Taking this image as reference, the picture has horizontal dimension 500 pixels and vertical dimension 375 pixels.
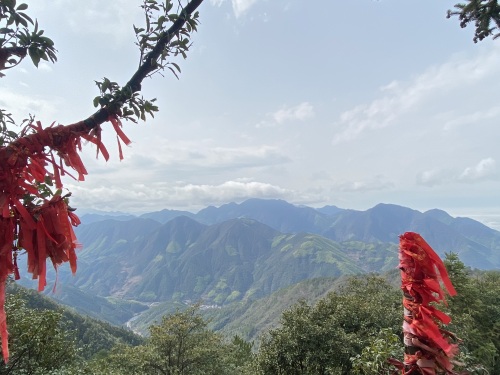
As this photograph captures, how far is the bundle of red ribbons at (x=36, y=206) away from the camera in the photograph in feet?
5.62

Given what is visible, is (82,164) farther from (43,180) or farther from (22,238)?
(22,238)

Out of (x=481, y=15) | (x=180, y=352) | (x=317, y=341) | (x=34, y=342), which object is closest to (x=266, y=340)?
(x=317, y=341)

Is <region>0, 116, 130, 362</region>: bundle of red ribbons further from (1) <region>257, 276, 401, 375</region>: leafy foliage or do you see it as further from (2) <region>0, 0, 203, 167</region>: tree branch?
(1) <region>257, 276, 401, 375</region>: leafy foliage

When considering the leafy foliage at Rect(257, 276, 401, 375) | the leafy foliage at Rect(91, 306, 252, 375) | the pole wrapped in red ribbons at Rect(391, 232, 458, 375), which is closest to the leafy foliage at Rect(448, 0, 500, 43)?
the pole wrapped in red ribbons at Rect(391, 232, 458, 375)

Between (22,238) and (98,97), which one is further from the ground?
(98,97)

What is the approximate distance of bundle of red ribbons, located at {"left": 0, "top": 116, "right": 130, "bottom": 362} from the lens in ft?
5.62

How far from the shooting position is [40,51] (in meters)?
2.06

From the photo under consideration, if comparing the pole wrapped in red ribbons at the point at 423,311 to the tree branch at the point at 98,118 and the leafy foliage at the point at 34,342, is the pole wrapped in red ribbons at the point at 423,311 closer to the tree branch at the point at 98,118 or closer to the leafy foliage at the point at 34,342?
the tree branch at the point at 98,118

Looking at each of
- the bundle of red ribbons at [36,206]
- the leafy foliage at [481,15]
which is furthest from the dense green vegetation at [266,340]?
the bundle of red ribbons at [36,206]

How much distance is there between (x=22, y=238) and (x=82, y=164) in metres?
0.55

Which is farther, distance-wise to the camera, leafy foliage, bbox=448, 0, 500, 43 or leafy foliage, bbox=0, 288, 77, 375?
leafy foliage, bbox=0, 288, 77, 375

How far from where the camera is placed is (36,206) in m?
1.79

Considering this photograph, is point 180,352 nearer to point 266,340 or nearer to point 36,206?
point 266,340

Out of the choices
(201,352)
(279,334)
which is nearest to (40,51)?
(279,334)
